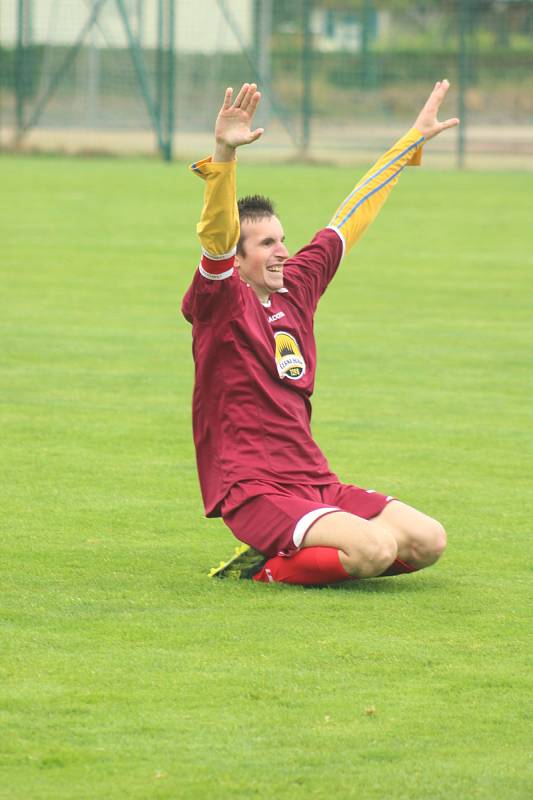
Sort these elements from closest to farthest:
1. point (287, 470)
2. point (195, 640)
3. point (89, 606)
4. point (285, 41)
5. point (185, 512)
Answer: point (195, 640) → point (89, 606) → point (287, 470) → point (185, 512) → point (285, 41)

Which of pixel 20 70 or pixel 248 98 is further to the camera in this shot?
pixel 20 70

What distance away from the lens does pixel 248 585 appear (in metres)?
6.18

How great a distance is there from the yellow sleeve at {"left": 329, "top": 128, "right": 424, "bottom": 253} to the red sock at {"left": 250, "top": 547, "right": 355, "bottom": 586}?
5.09ft

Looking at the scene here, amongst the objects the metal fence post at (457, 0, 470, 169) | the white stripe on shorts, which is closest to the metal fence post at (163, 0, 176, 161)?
the metal fence post at (457, 0, 470, 169)

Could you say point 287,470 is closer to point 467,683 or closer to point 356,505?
point 356,505

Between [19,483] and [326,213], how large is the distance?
43.5 ft

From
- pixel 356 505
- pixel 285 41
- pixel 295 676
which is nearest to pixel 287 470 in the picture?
pixel 356 505

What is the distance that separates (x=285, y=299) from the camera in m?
6.57

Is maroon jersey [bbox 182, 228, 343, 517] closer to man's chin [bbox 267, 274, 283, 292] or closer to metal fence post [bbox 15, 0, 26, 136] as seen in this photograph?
man's chin [bbox 267, 274, 283, 292]

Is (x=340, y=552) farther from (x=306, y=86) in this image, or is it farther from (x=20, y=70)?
(x=20, y=70)

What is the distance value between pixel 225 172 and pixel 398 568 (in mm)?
1661

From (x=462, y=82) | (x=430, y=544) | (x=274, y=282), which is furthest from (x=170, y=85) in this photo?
(x=430, y=544)

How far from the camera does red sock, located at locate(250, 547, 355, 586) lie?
6051 mm

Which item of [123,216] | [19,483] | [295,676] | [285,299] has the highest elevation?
[285,299]
